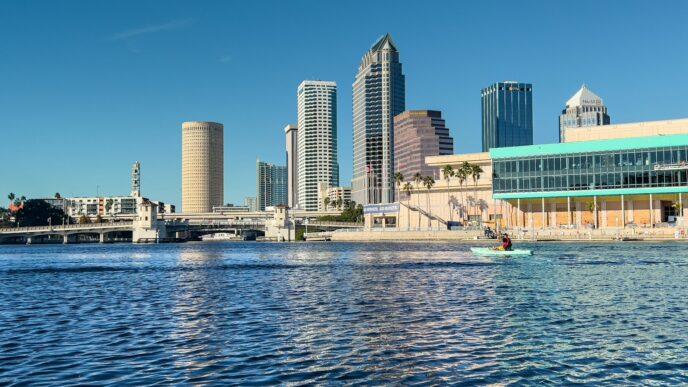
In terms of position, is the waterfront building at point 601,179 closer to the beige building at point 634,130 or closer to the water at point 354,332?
the beige building at point 634,130

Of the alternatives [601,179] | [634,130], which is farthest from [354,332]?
[634,130]

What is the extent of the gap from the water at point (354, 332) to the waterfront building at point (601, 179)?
116 metres

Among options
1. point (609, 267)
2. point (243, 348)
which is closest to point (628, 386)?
point (243, 348)

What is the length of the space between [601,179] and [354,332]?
496 feet

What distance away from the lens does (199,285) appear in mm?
56656

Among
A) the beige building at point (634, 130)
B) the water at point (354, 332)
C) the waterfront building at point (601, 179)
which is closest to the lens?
the water at point (354, 332)

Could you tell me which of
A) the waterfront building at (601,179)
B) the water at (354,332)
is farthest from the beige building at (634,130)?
the water at (354,332)

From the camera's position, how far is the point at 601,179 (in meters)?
169

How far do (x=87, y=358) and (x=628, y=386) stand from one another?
17.6 m

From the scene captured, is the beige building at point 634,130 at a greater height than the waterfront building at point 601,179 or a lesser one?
greater

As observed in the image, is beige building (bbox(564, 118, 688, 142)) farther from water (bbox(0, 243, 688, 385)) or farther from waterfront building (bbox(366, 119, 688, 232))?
water (bbox(0, 243, 688, 385))

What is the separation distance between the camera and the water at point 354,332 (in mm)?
22562

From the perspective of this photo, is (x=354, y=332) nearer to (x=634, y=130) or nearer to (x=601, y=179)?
(x=601, y=179)

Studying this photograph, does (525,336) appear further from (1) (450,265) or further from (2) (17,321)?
(1) (450,265)
